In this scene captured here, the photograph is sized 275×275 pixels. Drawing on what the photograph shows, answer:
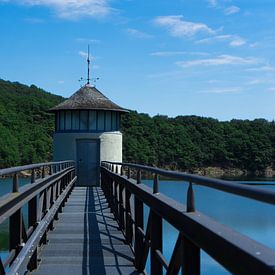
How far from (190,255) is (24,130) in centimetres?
6713

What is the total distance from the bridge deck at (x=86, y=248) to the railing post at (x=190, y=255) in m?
3.53

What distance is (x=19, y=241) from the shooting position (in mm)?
6438

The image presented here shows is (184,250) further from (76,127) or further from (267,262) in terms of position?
(76,127)

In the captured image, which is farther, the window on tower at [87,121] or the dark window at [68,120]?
the dark window at [68,120]

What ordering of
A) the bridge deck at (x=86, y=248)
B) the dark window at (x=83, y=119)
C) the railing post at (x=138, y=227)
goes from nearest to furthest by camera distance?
the railing post at (x=138, y=227) < the bridge deck at (x=86, y=248) < the dark window at (x=83, y=119)

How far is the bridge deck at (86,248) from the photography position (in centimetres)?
797

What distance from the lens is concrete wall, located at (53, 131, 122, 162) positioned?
30.3 meters

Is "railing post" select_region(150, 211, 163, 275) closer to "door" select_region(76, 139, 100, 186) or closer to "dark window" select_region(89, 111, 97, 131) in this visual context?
"door" select_region(76, 139, 100, 186)

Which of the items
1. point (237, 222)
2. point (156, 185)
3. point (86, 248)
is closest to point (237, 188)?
point (156, 185)

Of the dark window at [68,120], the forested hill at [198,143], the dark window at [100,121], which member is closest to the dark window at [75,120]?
the dark window at [68,120]

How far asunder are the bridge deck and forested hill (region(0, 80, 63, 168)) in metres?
38.9

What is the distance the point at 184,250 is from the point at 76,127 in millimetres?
26695

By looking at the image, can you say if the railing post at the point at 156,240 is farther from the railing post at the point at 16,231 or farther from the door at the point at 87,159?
the door at the point at 87,159

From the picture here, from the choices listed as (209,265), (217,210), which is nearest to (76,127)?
(217,210)
